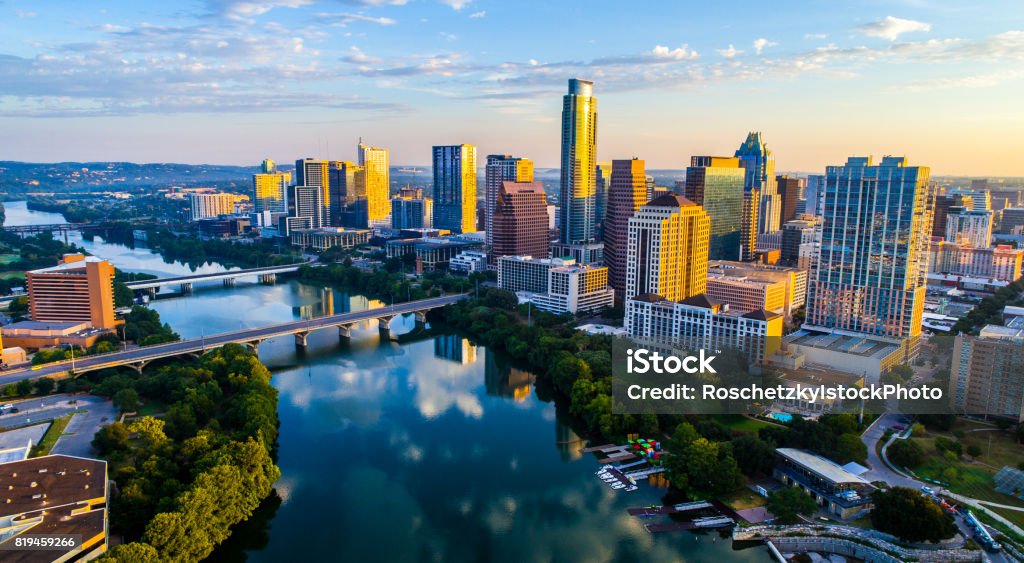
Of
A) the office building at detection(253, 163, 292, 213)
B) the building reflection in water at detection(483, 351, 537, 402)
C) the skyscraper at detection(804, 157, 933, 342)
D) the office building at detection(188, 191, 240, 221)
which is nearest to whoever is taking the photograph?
the building reflection in water at detection(483, 351, 537, 402)

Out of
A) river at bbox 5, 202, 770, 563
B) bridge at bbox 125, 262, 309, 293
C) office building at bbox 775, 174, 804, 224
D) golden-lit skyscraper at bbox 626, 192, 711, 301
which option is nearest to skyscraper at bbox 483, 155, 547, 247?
bridge at bbox 125, 262, 309, 293

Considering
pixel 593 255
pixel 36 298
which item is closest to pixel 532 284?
pixel 593 255

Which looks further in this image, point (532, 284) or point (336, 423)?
point (532, 284)

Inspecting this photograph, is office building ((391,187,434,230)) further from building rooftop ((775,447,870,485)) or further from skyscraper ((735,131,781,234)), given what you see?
building rooftop ((775,447,870,485))

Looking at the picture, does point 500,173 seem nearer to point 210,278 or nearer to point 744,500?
point 210,278

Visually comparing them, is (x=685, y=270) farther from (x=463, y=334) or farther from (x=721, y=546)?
(x=721, y=546)

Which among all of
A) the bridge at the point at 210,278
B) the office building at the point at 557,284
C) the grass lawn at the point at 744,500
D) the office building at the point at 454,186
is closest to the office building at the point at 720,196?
the office building at the point at 557,284

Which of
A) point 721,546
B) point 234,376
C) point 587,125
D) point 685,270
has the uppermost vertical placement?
point 587,125
